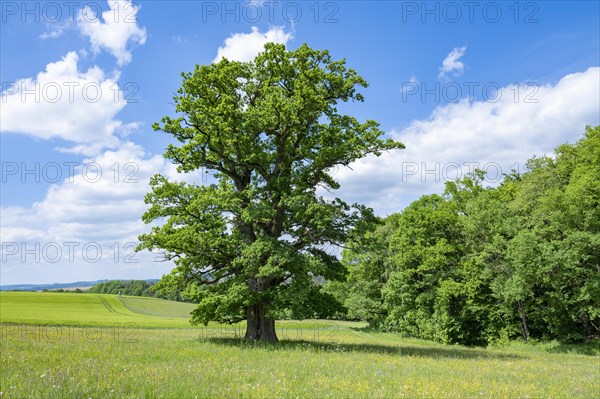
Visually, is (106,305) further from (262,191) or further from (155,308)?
(262,191)

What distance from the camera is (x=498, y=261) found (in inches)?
1663

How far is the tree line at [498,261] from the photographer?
33.9m

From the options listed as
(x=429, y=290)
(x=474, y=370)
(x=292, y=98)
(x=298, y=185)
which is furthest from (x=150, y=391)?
(x=429, y=290)

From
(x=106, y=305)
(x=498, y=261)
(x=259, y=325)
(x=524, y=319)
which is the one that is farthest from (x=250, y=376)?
(x=106, y=305)

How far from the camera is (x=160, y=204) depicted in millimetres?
25766

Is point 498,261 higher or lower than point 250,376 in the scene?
higher

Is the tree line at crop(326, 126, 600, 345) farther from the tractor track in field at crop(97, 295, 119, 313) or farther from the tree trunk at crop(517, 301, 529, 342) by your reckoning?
the tractor track in field at crop(97, 295, 119, 313)

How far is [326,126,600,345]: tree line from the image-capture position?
111 ft

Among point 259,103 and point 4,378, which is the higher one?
point 259,103

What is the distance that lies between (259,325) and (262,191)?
27.4ft

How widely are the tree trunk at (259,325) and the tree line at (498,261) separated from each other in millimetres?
6980

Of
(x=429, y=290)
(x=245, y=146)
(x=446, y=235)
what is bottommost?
(x=429, y=290)

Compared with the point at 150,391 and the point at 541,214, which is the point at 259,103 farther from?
the point at 541,214

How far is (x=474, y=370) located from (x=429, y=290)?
111 feet
